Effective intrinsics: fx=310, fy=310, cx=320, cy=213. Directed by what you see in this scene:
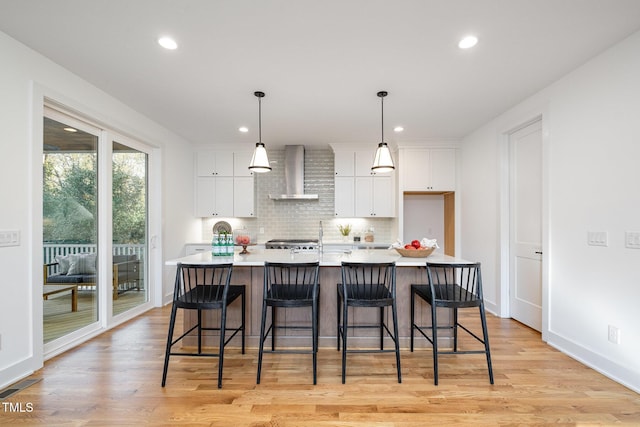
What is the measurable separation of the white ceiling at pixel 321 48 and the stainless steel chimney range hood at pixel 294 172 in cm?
159

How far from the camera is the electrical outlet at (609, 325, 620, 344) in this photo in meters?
2.41

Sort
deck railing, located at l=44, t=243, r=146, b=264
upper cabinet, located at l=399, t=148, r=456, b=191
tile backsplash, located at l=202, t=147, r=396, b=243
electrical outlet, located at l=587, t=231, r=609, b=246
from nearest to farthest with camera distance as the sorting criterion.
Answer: electrical outlet, located at l=587, t=231, r=609, b=246
deck railing, located at l=44, t=243, r=146, b=264
upper cabinet, located at l=399, t=148, r=456, b=191
tile backsplash, located at l=202, t=147, r=396, b=243

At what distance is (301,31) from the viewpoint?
222cm

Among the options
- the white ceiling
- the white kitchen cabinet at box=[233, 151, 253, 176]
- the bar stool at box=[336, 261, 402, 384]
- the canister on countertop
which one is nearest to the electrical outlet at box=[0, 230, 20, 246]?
the white ceiling

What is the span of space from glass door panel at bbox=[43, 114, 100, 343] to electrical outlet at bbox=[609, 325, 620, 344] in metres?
4.80

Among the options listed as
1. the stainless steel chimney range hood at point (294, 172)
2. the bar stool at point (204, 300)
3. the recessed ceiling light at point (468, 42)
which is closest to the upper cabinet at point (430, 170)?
the stainless steel chimney range hood at point (294, 172)

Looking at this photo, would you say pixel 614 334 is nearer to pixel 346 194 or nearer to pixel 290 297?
pixel 290 297

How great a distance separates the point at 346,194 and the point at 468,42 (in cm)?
331

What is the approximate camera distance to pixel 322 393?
7.32 ft

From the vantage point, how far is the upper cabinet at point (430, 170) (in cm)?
518

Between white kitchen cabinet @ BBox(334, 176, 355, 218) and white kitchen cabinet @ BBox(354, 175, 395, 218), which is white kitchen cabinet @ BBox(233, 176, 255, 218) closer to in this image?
white kitchen cabinet @ BBox(334, 176, 355, 218)

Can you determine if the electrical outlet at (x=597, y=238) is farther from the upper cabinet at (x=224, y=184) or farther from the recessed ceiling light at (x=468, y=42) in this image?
the upper cabinet at (x=224, y=184)

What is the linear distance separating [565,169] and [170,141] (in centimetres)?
499

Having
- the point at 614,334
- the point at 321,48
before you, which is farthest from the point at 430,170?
the point at 321,48
